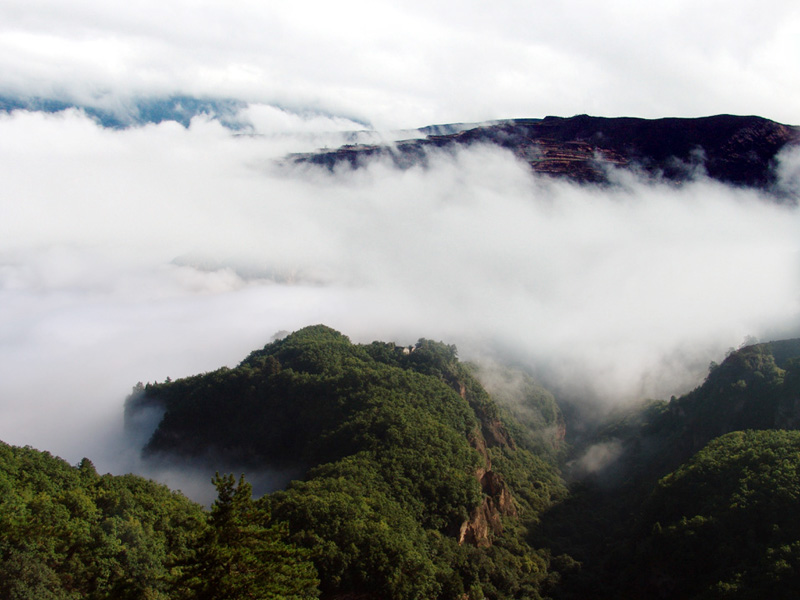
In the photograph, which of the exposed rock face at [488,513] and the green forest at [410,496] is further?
the exposed rock face at [488,513]

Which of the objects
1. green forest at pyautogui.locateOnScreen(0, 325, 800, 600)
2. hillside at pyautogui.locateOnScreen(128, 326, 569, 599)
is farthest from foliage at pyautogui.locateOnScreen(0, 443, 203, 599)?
hillside at pyautogui.locateOnScreen(128, 326, 569, 599)

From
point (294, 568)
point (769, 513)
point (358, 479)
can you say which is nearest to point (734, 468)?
point (769, 513)

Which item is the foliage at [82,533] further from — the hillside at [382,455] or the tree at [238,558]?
the hillside at [382,455]

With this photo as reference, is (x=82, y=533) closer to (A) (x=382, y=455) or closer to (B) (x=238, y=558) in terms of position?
(B) (x=238, y=558)

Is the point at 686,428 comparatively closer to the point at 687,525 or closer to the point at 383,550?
the point at 687,525

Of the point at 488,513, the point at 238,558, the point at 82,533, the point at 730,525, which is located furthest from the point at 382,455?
the point at 238,558

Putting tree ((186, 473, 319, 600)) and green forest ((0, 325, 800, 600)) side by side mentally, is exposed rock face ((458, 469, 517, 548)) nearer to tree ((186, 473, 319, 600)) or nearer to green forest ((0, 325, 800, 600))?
green forest ((0, 325, 800, 600))

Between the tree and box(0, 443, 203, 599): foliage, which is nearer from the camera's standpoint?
the tree

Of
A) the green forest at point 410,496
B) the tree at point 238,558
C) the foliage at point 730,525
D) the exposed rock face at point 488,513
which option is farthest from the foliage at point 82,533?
the foliage at point 730,525

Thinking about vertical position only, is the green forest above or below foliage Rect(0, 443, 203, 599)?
below
